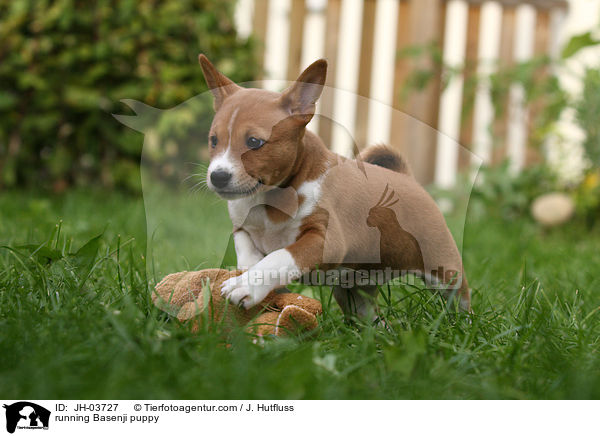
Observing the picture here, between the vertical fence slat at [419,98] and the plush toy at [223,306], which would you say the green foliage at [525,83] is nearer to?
the vertical fence slat at [419,98]

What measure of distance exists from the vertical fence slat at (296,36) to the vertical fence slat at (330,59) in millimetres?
105

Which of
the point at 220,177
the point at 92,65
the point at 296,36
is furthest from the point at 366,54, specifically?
the point at 92,65

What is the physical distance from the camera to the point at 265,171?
1.47 m

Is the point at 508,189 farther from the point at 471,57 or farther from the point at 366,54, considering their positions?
the point at 366,54

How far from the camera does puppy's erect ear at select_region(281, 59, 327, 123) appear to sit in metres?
1.49

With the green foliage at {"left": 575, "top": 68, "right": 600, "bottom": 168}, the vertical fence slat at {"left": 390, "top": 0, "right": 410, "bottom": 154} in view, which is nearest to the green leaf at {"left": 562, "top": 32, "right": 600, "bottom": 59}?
the green foliage at {"left": 575, "top": 68, "right": 600, "bottom": 168}

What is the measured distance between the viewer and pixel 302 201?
1533 millimetres

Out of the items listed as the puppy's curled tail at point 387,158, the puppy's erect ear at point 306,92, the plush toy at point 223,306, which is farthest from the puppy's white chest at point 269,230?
the puppy's curled tail at point 387,158

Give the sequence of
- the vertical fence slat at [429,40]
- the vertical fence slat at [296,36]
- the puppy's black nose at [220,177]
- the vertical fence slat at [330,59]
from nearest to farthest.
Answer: the puppy's black nose at [220,177] → the vertical fence slat at [330,59] → the vertical fence slat at [296,36] → the vertical fence slat at [429,40]

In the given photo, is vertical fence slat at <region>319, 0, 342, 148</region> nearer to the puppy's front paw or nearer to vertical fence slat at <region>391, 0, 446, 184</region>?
vertical fence slat at <region>391, 0, 446, 184</region>
